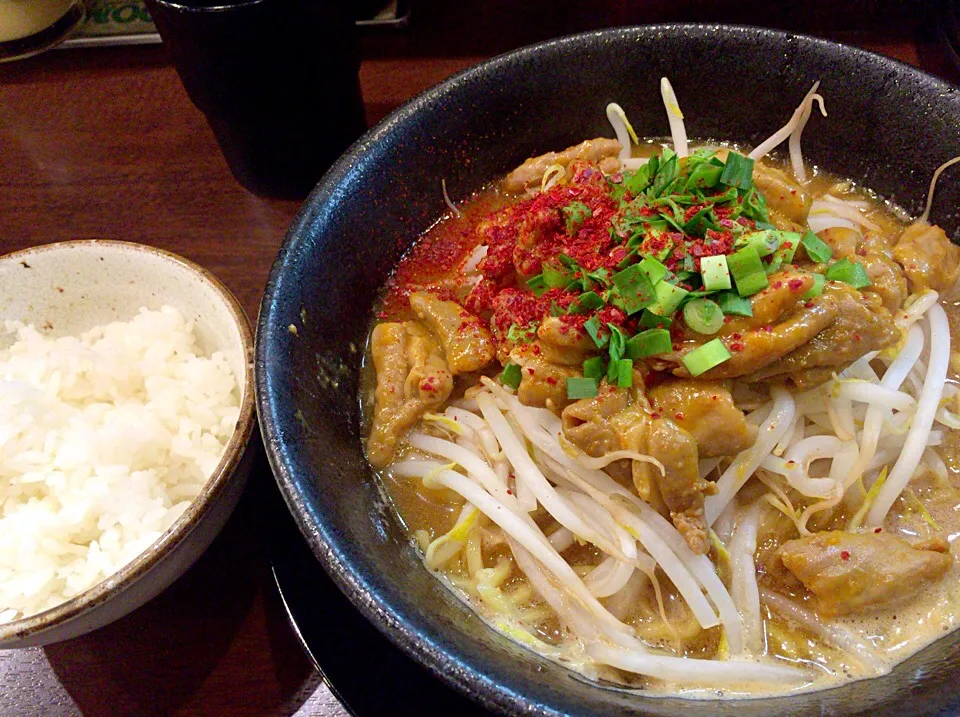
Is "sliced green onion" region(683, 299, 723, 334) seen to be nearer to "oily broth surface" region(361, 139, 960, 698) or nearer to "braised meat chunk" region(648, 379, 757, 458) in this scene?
"braised meat chunk" region(648, 379, 757, 458)

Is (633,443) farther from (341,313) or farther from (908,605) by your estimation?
(341,313)

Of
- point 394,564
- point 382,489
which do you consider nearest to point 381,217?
point 382,489

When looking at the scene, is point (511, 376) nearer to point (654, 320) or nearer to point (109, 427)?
point (654, 320)

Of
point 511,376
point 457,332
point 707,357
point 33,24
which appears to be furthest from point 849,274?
point 33,24

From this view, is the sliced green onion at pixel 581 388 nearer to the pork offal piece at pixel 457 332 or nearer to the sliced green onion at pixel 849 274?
the pork offal piece at pixel 457 332

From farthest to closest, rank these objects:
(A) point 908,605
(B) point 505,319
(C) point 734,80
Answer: (C) point 734,80
(B) point 505,319
(A) point 908,605

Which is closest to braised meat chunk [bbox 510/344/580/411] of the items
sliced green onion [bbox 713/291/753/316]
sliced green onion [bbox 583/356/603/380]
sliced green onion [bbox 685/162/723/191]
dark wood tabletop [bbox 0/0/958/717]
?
sliced green onion [bbox 583/356/603/380]

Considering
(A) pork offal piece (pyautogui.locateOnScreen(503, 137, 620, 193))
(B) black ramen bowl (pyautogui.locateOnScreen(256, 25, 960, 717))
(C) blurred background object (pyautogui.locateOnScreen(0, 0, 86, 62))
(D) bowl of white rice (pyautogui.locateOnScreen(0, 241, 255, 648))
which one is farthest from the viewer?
(C) blurred background object (pyautogui.locateOnScreen(0, 0, 86, 62))
